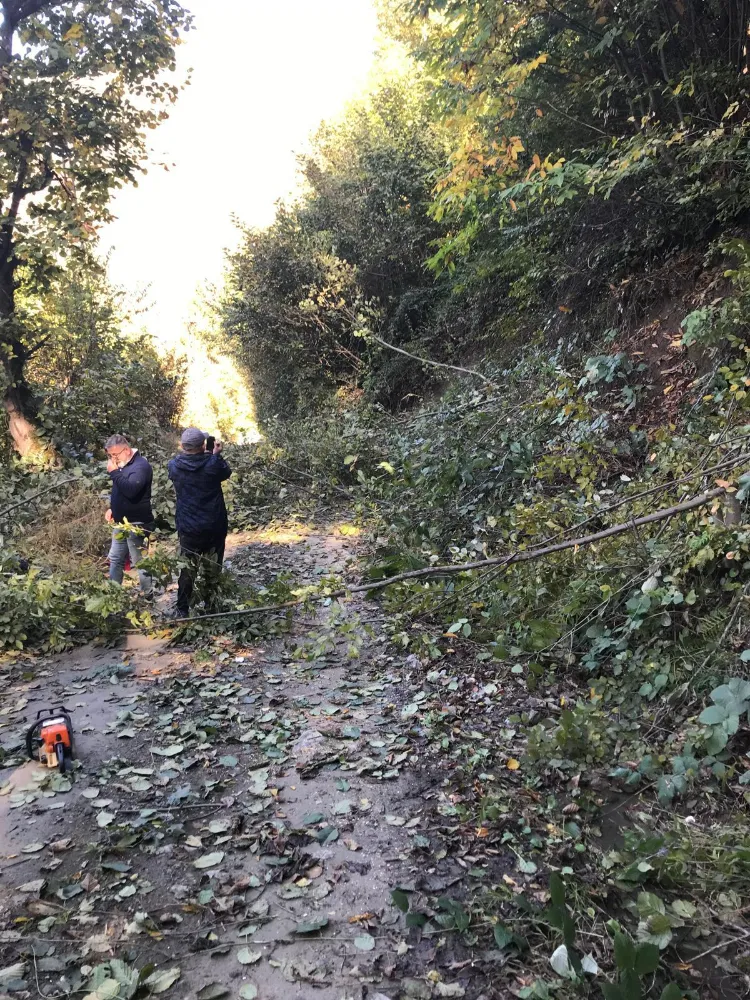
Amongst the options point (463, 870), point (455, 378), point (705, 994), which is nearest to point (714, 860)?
point (705, 994)

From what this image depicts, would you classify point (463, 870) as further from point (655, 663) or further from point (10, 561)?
point (10, 561)

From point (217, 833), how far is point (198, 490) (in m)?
3.13

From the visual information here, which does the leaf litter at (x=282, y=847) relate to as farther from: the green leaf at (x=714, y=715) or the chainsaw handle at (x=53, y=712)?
the green leaf at (x=714, y=715)

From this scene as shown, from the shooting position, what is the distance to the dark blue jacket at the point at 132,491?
5.70 meters

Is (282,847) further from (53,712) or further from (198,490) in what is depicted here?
(198,490)

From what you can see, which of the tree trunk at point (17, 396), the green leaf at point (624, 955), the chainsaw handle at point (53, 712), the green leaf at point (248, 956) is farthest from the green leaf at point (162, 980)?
the tree trunk at point (17, 396)

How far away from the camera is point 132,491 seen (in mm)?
5699

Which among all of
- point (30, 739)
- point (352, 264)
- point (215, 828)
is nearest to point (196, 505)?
point (30, 739)

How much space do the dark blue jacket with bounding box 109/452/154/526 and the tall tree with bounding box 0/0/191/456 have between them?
201 inches

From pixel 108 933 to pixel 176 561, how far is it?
3044 mm

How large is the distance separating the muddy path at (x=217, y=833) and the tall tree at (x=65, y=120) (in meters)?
7.13

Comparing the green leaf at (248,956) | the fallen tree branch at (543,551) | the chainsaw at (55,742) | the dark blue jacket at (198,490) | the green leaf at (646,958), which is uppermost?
the dark blue jacket at (198,490)

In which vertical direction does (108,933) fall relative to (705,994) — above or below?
above

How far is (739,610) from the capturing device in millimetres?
Answer: 3064
